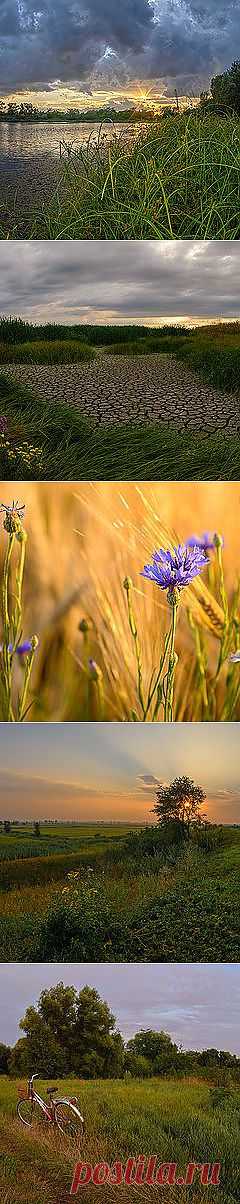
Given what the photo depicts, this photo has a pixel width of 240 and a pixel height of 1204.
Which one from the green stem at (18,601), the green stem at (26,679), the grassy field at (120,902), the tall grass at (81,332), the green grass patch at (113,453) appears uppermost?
the tall grass at (81,332)

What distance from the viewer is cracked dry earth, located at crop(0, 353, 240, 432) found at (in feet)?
11.1

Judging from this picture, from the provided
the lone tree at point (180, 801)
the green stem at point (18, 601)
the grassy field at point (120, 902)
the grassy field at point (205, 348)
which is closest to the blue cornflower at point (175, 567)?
the green stem at point (18, 601)

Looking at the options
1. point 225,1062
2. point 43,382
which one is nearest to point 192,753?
point 225,1062

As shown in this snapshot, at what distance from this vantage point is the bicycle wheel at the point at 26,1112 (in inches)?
115

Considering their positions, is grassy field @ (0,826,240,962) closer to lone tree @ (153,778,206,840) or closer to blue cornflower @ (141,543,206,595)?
lone tree @ (153,778,206,840)

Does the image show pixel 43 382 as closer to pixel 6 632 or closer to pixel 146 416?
pixel 146 416

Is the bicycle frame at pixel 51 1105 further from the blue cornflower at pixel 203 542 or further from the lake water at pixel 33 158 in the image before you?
the lake water at pixel 33 158

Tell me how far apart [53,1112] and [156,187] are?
2973mm

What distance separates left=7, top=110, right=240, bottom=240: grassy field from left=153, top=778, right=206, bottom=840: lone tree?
1934 mm

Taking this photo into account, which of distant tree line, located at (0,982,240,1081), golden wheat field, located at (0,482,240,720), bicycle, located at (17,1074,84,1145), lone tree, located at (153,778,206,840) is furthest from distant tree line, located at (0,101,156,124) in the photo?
bicycle, located at (17,1074,84,1145)

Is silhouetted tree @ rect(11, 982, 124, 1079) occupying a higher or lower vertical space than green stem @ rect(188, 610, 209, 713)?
lower

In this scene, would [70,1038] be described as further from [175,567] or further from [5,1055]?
[175,567]

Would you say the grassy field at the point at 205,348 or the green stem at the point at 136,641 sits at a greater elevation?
the grassy field at the point at 205,348

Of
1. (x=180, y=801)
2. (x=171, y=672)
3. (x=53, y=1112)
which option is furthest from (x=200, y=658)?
(x=53, y=1112)
